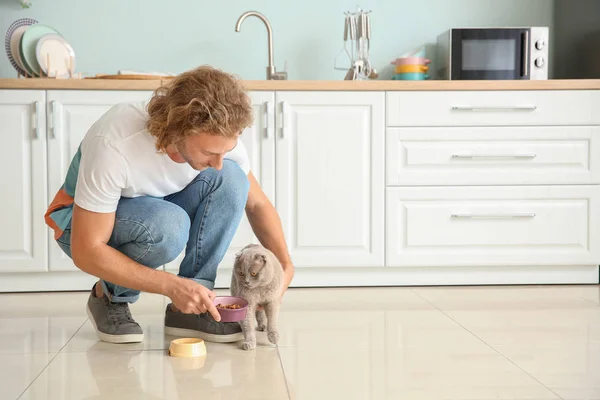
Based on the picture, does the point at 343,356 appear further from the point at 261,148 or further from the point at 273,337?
the point at 261,148

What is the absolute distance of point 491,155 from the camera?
3.30m

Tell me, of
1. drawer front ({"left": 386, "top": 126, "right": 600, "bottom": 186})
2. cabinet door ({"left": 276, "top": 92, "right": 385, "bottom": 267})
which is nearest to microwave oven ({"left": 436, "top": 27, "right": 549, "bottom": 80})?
drawer front ({"left": 386, "top": 126, "right": 600, "bottom": 186})

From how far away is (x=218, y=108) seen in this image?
1810mm

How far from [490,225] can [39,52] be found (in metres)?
2.14

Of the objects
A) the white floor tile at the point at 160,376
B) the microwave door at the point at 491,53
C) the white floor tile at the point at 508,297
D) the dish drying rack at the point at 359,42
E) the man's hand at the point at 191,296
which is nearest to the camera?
the white floor tile at the point at 160,376

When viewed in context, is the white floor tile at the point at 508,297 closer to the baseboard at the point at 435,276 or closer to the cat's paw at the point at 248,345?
the baseboard at the point at 435,276

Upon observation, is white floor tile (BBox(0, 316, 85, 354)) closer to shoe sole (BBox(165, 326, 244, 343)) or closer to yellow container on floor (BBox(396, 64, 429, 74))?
shoe sole (BBox(165, 326, 244, 343))

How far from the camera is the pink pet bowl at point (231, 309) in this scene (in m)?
2.01

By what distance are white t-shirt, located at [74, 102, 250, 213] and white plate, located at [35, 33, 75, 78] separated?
1.57 m

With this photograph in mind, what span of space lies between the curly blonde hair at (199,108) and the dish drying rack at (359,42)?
1818 mm

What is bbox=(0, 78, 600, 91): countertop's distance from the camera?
10.3ft

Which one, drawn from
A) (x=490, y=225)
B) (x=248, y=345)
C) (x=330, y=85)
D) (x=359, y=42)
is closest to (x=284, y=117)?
(x=330, y=85)

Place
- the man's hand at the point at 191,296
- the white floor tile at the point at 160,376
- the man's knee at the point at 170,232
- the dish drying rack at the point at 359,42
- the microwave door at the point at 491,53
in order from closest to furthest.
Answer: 1. the white floor tile at the point at 160,376
2. the man's hand at the point at 191,296
3. the man's knee at the point at 170,232
4. the microwave door at the point at 491,53
5. the dish drying rack at the point at 359,42

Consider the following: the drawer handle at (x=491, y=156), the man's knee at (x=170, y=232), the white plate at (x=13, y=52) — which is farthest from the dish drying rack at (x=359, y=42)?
the man's knee at (x=170, y=232)
